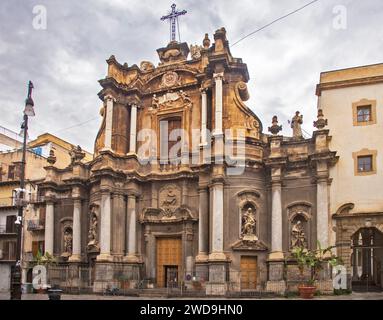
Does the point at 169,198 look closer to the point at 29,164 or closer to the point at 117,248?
the point at 117,248

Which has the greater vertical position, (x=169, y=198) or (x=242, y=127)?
(x=242, y=127)

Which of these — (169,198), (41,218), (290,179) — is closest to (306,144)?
(290,179)

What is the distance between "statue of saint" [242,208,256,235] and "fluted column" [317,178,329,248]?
343cm

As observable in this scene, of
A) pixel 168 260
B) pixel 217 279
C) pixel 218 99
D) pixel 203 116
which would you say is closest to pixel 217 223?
pixel 217 279

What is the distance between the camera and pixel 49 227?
3198 centimetres

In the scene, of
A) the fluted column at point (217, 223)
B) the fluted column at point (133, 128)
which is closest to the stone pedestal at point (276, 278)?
the fluted column at point (217, 223)

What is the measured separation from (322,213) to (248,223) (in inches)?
153

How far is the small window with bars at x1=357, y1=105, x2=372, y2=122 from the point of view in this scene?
2616 centimetres

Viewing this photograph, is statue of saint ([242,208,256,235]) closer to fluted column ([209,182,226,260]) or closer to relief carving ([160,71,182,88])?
fluted column ([209,182,226,260])

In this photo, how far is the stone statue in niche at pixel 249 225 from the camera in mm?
25938

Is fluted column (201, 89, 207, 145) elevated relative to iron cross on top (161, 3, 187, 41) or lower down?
lower down

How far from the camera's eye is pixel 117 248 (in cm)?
2878

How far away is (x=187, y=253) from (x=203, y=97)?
9.18 m

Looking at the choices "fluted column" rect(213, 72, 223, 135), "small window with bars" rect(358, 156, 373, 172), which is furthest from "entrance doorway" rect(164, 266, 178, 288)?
"small window with bars" rect(358, 156, 373, 172)
